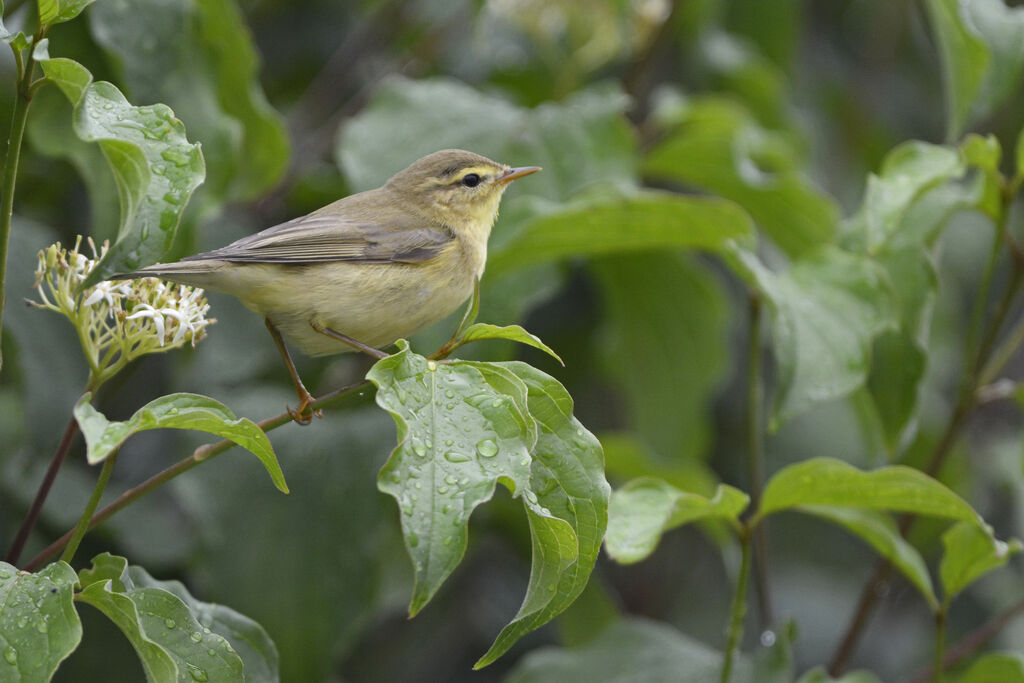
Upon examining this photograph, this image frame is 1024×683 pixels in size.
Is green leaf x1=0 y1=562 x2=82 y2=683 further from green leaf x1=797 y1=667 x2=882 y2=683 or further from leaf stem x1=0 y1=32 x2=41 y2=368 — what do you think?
green leaf x1=797 y1=667 x2=882 y2=683

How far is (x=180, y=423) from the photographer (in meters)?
1.66

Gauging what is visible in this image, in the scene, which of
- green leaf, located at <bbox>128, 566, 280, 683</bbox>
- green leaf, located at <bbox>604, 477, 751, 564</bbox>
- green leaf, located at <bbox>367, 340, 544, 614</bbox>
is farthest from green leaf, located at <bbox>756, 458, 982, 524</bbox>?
green leaf, located at <bbox>128, 566, 280, 683</bbox>

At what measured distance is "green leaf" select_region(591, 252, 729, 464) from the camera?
13.1 ft

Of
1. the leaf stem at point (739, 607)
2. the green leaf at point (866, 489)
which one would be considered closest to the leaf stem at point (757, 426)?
the leaf stem at point (739, 607)

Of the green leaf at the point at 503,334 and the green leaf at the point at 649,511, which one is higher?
the green leaf at the point at 503,334

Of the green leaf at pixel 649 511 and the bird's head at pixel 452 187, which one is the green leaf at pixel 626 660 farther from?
the bird's head at pixel 452 187

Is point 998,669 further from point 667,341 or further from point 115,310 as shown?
point 115,310

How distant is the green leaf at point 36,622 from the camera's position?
1586 mm

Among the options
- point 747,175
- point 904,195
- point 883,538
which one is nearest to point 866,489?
point 883,538

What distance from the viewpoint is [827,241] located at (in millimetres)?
3531

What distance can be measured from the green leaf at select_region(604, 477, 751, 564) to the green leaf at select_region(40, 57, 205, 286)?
1.10 metres

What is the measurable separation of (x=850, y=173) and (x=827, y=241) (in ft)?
7.58

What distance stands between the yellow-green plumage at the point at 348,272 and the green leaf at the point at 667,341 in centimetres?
147

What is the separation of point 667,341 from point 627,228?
1299mm
